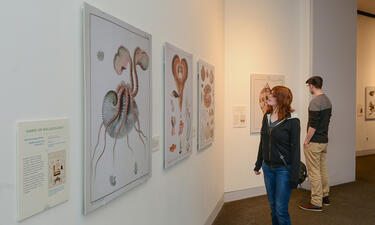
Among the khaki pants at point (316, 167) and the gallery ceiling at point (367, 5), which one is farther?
the gallery ceiling at point (367, 5)

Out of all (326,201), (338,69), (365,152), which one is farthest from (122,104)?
(365,152)

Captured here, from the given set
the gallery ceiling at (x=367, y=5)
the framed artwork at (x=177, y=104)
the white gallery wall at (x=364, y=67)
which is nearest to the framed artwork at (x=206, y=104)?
the framed artwork at (x=177, y=104)

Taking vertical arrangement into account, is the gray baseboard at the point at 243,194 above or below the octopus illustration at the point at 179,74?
below

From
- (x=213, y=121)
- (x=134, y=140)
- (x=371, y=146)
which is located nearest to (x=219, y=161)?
(x=213, y=121)

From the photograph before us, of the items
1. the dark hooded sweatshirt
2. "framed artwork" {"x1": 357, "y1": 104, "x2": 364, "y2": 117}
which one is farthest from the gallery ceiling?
the dark hooded sweatshirt

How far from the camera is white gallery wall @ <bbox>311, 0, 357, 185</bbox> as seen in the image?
6.86 metres

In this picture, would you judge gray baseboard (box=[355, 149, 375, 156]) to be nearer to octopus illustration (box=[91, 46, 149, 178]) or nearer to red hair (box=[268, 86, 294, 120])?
red hair (box=[268, 86, 294, 120])

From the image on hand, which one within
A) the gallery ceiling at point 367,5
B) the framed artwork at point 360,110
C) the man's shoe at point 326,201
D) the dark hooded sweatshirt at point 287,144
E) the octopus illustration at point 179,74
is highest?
the gallery ceiling at point 367,5

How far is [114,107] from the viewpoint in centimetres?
196

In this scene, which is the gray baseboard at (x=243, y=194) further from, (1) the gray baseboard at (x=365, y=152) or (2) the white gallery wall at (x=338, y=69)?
(1) the gray baseboard at (x=365, y=152)

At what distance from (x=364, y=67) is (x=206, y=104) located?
8937mm

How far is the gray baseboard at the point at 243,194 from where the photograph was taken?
20.5ft

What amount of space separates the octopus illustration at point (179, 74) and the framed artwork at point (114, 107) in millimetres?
691

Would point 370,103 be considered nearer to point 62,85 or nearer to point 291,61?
point 291,61
